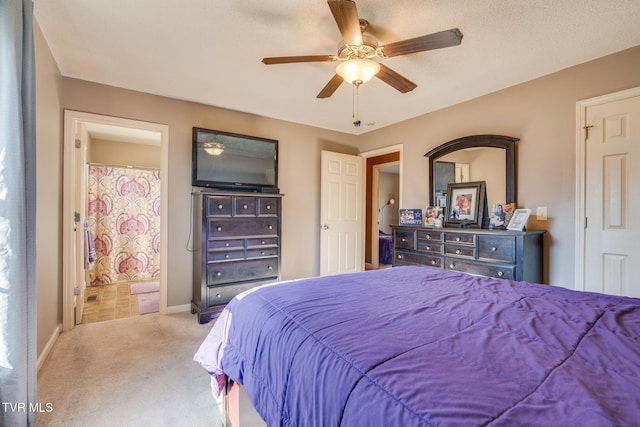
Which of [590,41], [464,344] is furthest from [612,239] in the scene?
[464,344]

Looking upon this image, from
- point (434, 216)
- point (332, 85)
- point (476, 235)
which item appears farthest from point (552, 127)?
point (332, 85)

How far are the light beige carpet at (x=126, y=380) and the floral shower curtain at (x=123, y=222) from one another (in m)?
2.02

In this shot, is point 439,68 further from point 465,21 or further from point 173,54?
point 173,54

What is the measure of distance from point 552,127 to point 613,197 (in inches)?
30.3

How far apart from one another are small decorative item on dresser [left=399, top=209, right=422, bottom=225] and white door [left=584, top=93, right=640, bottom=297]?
1516 millimetres

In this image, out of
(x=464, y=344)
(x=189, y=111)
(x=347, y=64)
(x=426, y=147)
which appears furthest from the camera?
(x=426, y=147)

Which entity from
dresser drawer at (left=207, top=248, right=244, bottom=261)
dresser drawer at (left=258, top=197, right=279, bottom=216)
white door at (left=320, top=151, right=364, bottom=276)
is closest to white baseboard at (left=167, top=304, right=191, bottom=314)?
dresser drawer at (left=207, top=248, right=244, bottom=261)

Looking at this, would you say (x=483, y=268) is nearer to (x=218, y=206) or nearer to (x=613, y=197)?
(x=613, y=197)

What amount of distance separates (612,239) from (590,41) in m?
1.54

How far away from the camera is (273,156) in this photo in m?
3.80

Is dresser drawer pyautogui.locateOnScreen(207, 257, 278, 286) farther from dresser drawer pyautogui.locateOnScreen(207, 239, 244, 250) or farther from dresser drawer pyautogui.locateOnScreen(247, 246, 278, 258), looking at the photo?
dresser drawer pyautogui.locateOnScreen(207, 239, 244, 250)

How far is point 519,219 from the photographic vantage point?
2707 millimetres

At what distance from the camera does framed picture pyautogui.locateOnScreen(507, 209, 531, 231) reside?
8.72 ft


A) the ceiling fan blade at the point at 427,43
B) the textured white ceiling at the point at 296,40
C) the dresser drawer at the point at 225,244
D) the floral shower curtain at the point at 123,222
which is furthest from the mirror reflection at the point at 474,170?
the floral shower curtain at the point at 123,222
